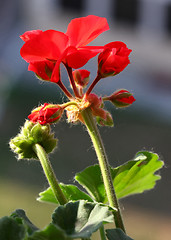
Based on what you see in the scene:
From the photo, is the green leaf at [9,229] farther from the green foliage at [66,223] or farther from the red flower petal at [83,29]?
the red flower petal at [83,29]

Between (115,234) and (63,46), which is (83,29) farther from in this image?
(115,234)

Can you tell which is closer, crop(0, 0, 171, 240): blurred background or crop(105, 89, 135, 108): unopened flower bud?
crop(105, 89, 135, 108): unopened flower bud

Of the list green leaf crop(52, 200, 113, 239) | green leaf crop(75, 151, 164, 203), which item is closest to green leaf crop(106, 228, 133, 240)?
green leaf crop(52, 200, 113, 239)

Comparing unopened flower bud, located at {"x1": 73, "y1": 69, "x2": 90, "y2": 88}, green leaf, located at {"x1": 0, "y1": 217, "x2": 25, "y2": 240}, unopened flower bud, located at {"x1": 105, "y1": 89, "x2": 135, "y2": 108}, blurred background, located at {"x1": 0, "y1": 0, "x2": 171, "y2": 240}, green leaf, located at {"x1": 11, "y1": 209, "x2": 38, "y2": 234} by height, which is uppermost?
unopened flower bud, located at {"x1": 73, "y1": 69, "x2": 90, "y2": 88}

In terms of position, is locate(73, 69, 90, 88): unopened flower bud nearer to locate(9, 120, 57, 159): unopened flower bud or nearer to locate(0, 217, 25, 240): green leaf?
locate(9, 120, 57, 159): unopened flower bud

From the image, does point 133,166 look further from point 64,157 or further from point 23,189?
point 64,157

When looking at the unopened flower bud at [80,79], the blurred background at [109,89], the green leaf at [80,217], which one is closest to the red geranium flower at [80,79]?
the unopened flower bud at [80,79]

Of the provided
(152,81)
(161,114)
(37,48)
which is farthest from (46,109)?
(152,81)

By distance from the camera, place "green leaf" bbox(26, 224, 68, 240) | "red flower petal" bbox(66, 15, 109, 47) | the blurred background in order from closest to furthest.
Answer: "green leaf" bbox(26, 224, 68, 240), "red flower petal" bbox(66, 15, 109, 47), the blurred background
